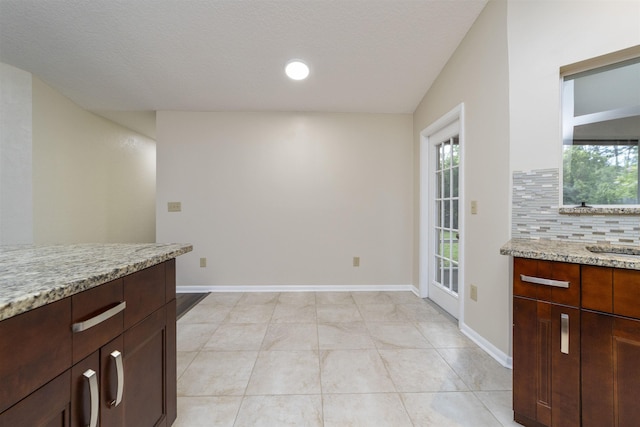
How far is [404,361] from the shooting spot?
1.72 metres

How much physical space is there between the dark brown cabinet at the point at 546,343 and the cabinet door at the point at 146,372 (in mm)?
1609

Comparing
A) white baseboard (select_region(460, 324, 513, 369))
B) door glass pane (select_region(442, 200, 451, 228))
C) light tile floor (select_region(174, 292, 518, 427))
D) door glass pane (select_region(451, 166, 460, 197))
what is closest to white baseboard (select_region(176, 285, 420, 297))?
light tile floor (select_region(174, 292, 518, 427))

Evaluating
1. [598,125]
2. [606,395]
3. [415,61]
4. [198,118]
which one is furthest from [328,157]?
[606,395]

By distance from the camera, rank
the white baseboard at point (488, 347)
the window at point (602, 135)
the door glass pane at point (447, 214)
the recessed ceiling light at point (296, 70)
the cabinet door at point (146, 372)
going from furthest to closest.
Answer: the door glass pane at point (447, 214) < the recessed ceiling light at point (296, 70) < the white baseboard at point (488, 347) < the window at point (602, 135) < the cabinet door at point (146, 372)

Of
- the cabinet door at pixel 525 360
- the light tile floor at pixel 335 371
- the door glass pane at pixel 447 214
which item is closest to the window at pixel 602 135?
the cabinet door at pixel 525 360

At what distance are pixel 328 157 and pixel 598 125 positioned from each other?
7.68 ft

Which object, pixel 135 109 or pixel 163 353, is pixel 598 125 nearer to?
pixel 163 353

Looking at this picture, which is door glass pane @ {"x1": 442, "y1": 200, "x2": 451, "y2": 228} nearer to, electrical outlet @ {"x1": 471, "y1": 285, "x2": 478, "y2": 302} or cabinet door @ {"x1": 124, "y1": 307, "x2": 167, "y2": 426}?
electrical outlet @ {"x1": 471, "y1": 285, "x2": 478, "y2": 302}

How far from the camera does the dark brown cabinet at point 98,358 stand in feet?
1.67

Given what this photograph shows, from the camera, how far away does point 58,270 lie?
0.71 meters

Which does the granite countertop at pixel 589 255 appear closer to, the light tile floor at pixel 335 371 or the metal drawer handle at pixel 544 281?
the metal drawer handle at pixel 544 281

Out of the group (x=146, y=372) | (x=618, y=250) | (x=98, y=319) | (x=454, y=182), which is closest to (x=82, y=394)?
(x=98, y=319)

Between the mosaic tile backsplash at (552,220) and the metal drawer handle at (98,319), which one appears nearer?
the metal drawer handle at (98,319)

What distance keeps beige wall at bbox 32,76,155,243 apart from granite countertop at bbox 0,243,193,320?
2.37 metres
